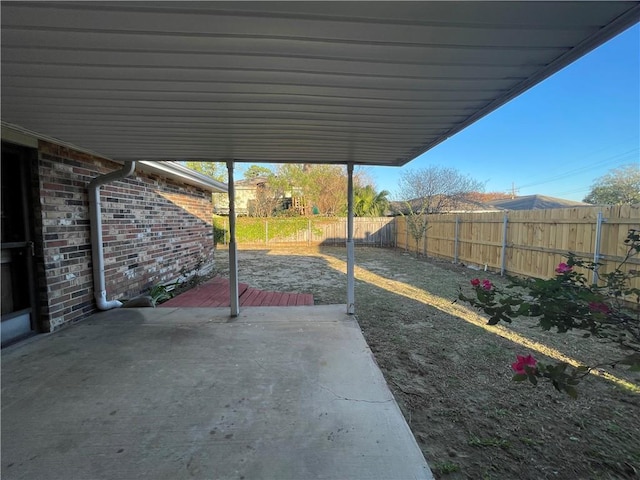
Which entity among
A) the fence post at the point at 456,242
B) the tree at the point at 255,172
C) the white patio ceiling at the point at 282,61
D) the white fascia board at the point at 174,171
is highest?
the tree at the point at 255,172

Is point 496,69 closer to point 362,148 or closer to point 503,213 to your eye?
point 362,148

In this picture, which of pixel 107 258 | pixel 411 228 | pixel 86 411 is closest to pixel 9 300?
pixel 107 258

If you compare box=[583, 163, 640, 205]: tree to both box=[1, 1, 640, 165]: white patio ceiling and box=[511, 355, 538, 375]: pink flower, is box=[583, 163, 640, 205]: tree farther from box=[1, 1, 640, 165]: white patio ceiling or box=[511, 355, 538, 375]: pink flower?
box=[511, 355, 538, 375]: pink flower

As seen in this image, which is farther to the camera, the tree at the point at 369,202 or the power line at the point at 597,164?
the power line at the point at 597,164

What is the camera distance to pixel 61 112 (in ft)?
8.01

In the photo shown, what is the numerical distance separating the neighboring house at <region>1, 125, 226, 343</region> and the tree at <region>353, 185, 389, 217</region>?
44.6ft

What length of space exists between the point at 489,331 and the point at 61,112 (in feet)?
17.2

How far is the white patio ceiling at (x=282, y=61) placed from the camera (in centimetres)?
132

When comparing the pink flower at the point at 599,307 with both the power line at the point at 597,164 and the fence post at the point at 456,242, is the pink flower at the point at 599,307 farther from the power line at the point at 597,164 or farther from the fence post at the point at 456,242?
the power line at the point at 597,164

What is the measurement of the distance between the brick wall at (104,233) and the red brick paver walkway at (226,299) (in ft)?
2.36

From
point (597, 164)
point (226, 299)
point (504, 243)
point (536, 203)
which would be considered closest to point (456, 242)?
point (504, 243)

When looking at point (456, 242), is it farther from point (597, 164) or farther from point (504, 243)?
point (597, 164)

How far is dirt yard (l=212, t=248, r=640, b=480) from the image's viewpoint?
1756 mm

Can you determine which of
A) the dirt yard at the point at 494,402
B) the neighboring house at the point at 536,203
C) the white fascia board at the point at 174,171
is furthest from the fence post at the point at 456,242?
the neighboring house at the point at 536,203
